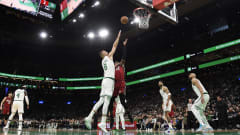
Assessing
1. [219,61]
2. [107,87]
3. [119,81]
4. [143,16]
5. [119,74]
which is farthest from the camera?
[219,61]

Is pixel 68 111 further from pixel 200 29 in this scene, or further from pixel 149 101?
pixel 200 29

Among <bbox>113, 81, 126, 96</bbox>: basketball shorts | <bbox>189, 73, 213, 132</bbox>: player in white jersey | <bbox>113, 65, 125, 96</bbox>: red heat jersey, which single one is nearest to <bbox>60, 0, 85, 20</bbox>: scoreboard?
<bbox>113, 65, 125, 96</bbox>: red heat jersey

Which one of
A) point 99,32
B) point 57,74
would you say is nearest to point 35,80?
point 57,74

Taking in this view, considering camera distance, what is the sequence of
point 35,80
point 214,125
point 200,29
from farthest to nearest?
point 35,80 < point 200,29 < point 214,125

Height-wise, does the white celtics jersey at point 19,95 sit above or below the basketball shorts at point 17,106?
above

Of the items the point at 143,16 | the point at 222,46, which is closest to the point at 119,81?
the point at 143,16

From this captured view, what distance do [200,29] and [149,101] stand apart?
1182cm

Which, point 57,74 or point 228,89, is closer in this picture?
point 228,89

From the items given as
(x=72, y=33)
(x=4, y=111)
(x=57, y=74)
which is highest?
(x=72, y=33)

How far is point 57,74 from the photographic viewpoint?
32750mm

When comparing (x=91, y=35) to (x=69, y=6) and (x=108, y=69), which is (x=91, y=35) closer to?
(x=69, y=6)

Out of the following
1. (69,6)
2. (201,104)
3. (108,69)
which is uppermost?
(69,6)

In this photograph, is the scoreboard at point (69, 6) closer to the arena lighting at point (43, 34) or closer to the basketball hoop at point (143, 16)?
the basketball hoop at point (143, 16)

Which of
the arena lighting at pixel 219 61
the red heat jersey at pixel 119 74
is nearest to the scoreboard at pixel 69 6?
the red heat jersey at pixel 119 74
